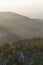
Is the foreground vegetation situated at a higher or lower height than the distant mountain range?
lower

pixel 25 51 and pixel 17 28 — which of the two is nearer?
pixel 25 51

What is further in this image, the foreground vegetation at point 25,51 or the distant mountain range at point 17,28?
the distant mountain range at point 17,28

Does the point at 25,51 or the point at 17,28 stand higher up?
the point at 17,28

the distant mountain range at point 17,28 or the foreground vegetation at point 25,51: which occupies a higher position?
the distant mountain range at point 17,28

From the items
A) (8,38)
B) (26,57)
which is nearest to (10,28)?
(8,38)
